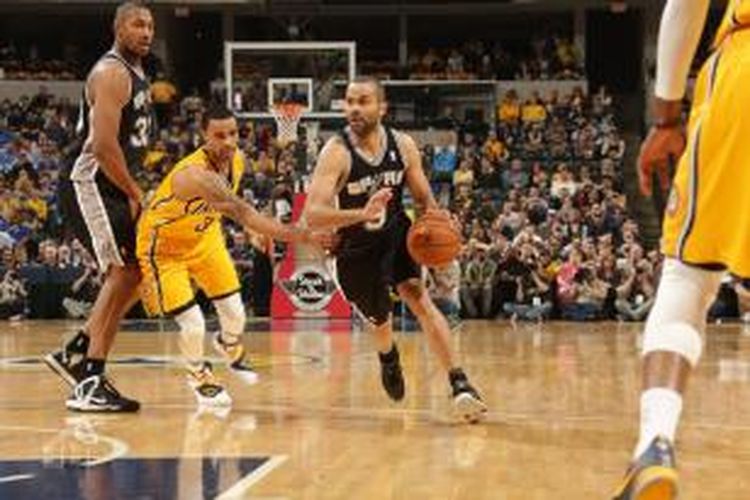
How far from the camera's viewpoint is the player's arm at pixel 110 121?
22.7ft

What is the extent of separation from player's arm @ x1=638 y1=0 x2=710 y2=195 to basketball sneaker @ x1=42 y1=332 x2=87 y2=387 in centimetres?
480

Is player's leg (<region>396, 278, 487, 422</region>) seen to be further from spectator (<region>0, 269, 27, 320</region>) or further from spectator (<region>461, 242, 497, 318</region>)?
spectator (<region>0, 269, 27, 320</region>)

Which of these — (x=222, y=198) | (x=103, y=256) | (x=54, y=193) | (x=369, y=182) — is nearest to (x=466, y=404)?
(x=369, y=182)

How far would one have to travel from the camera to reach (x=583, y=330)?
48.9ft

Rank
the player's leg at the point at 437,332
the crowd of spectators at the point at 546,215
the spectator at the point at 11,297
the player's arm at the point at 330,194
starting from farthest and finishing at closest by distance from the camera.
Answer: the spectator at the point at 11,297 < the crowd of spectators at the point at 546,215 < the player's leg at the point at 437,332 < the player's arm at the point at 330,194

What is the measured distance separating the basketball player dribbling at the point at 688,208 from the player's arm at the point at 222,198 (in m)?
3.45

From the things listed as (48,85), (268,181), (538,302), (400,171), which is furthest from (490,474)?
(48,85)

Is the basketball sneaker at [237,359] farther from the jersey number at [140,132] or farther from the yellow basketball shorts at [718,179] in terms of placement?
the yellow basketball shorts at [718,179]

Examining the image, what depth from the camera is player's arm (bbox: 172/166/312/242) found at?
6522 millimetres

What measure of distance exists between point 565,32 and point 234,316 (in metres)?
21.5

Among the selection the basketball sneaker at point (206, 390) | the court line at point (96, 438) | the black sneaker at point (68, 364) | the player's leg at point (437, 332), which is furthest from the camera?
the black sneaker at point (68, 364)

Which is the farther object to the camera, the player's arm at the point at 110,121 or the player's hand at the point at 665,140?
the player's arm at the point at 110,121

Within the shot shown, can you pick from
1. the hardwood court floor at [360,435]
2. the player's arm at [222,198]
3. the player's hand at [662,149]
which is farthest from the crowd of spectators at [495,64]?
the player's hand at [662,149]

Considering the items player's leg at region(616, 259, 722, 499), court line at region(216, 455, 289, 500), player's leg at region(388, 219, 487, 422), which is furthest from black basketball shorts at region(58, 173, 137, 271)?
player's leg at region(616, 259, 722, 499)
